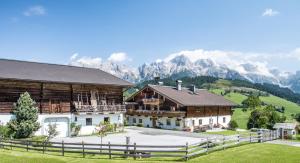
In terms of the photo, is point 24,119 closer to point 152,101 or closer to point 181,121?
point 181,121

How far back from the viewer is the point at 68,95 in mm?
45594

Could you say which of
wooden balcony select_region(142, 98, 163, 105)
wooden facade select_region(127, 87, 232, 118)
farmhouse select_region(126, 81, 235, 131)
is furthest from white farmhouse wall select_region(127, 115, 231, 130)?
wooden balcony select_region(142, 98, 163, 105)

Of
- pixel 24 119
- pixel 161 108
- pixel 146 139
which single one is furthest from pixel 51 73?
pixel 161 108

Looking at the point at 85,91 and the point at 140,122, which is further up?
the point at 85,91

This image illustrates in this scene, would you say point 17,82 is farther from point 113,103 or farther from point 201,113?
point 201,113

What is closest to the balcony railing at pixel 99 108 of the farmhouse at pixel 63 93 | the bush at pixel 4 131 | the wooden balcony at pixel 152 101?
the farmhouse at pixel 63 93

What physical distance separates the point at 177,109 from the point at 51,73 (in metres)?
22.3

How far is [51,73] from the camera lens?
46.1 m

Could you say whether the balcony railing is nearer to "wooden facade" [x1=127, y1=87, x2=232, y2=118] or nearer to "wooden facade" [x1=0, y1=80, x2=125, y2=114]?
"wooden facade" [x1=0, y1=80, x2=125, y2=114]

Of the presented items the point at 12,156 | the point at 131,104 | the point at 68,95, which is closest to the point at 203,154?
the point at 12,156

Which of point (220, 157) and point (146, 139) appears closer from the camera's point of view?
point (220, 157)

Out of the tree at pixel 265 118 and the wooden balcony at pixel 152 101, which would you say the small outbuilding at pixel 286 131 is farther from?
the wooden balcony at pixel 152 101

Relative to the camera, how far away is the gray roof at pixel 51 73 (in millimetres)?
41200

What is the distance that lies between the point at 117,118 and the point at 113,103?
2231mm
